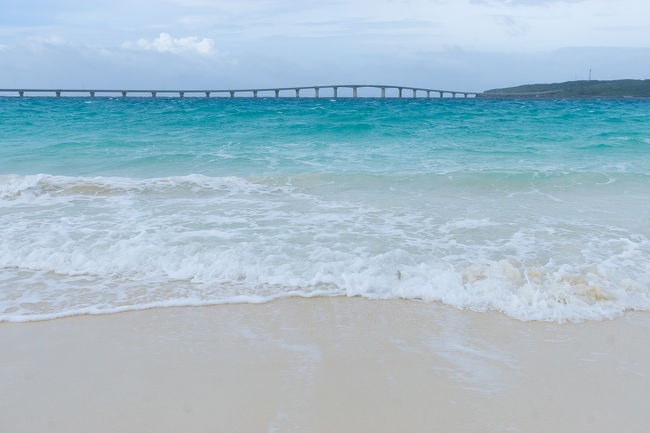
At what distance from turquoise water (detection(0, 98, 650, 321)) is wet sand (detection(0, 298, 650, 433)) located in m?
0.38

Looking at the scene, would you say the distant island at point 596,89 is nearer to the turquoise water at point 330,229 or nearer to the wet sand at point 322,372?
the turquoise water at point 330,229

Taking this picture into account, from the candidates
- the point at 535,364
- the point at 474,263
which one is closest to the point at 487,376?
the point at 535,364

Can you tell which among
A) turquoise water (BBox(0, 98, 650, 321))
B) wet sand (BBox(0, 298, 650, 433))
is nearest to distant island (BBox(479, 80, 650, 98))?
turquoise water (BBox(0, 98, 650, 321))

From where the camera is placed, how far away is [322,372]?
10.8 ft

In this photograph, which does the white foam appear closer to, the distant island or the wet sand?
the wet sand

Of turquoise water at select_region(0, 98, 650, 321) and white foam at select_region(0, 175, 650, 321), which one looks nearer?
white foam at select_region(0, 175, 650, 321)

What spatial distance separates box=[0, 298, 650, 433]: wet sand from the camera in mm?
2814

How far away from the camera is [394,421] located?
279 cm

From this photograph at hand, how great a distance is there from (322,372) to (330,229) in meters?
3.47

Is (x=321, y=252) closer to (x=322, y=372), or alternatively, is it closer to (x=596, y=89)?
(x=322, y=372)

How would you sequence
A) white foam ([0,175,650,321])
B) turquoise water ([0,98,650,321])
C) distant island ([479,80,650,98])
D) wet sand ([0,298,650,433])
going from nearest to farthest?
wet sand ([0,298,650,433])
white foam ([0,175,650,321])
turquoise water ([0,98,650,321])
distant island ([479,80,650,98])

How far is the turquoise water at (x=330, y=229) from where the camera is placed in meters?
4.70

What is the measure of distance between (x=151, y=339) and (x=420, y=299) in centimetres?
237

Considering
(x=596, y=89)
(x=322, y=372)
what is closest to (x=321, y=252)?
(x=322, y=372)
